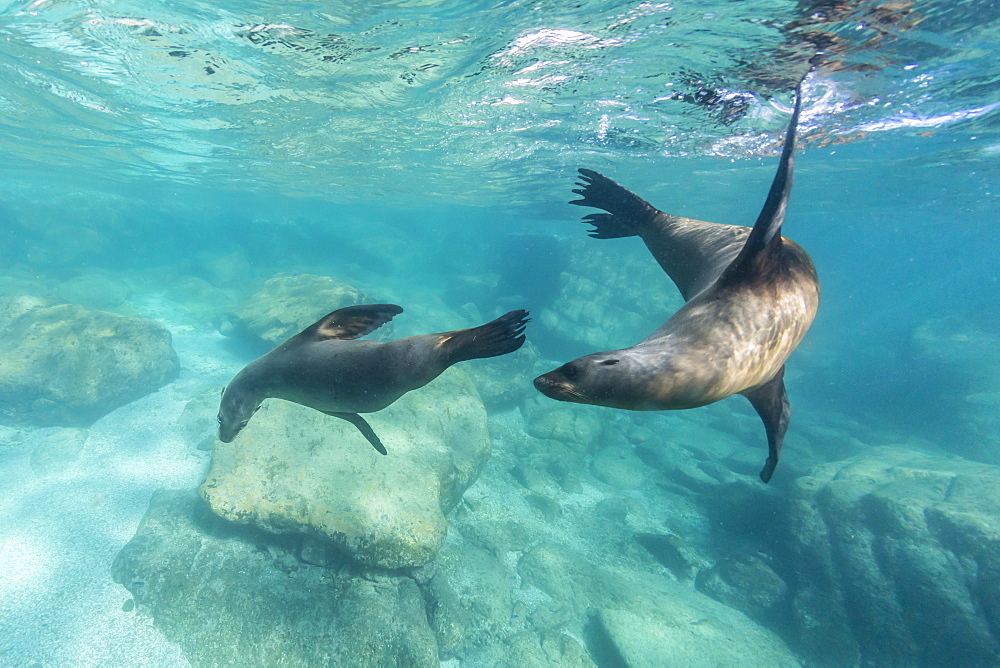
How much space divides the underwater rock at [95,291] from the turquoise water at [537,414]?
1.37ft

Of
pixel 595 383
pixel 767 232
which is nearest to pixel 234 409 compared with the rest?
pixel 595 383

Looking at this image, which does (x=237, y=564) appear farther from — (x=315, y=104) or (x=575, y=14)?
(x=315, y=104)

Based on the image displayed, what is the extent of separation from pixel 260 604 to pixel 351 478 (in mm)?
1997

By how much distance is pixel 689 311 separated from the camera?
210 centimetres

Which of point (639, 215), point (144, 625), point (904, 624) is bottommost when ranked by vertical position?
point (144, 625)

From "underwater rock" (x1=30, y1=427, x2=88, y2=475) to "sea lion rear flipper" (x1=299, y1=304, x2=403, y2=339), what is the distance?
375 inches

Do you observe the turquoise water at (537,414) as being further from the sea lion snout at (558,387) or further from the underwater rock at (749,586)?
the sea lion snout at (558,387)

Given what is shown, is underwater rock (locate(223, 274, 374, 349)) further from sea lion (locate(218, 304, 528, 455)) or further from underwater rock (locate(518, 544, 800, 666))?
sea lion (locate(218, 304, 528, 455))

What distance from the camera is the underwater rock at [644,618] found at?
6.79 m

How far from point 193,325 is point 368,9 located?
16.5m

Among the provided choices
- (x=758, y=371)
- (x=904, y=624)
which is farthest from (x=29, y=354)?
(x=904, y=624)

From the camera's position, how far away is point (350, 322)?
360 centimetres

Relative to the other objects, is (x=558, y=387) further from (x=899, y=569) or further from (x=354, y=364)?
(x=899, y=569)

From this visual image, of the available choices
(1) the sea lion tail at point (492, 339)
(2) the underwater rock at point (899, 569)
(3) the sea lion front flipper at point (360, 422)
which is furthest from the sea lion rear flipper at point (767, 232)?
(2) the underwater rock at point (899, 569)
